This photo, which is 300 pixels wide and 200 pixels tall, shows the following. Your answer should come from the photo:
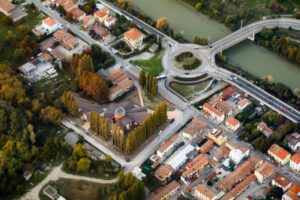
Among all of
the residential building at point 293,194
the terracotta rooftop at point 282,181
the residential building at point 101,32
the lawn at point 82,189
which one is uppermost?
the residential building at point 101,32

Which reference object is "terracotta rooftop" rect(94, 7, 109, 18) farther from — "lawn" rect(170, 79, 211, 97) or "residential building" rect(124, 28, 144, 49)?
"lawn" rect(170, 79, 211, 97)

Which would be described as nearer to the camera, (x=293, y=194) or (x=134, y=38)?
(x=293, y=194)

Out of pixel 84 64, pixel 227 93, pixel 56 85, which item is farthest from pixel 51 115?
pixel 227 93

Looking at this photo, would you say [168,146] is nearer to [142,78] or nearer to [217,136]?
[217,136]

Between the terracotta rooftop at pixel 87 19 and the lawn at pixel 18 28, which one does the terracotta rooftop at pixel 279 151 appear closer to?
the terracotta rooftop at pixel 87 19

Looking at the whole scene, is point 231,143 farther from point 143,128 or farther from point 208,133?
point 143,128

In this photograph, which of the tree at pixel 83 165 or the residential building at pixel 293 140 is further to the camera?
the residential building at pixel 293 140

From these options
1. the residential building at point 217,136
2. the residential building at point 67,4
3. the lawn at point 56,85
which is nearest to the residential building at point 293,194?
the residential building at point 217,136
